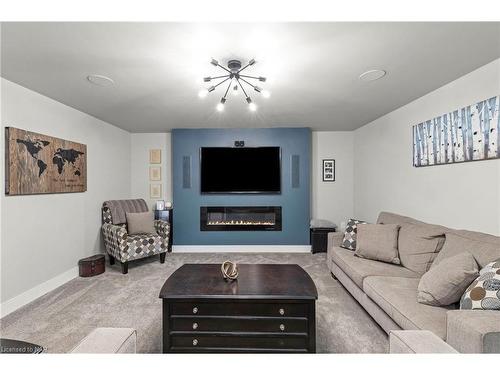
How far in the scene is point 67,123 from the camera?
319 cm

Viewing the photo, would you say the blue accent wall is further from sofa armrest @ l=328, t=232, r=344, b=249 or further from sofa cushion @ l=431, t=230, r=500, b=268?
sofa cushion @ l=431, t=230, r=500, b=268

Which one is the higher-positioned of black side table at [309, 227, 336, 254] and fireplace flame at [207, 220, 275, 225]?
fireplace flame at [207, 220, 275, 225]

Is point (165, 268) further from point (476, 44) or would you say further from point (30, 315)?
point (476, 44)

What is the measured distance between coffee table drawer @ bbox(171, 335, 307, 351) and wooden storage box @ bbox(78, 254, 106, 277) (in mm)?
2367

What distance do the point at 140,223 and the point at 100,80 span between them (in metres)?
2.28

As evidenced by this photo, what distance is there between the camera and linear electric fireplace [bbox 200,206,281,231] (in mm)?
4586

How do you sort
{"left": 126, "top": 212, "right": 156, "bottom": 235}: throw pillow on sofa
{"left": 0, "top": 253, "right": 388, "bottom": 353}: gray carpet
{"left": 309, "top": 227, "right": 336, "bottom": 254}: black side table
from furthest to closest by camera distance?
{"left": 309, "top": 227, "right": 336, "bottom": 254}: black side table → {"left": 126, "top": 212, "right": 156, "bottom": 235}: throw pillow on sofa → {"left": 0, "top": 253, "right": 388, "bottom": 353}: gray carpet

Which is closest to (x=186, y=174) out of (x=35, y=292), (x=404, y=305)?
(x=35, y=292)

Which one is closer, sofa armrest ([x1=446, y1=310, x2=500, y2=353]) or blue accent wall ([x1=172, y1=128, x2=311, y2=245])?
sofa armrest ([x1=446, y1=310, x2=500, y2=353])

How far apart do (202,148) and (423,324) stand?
4008 mm

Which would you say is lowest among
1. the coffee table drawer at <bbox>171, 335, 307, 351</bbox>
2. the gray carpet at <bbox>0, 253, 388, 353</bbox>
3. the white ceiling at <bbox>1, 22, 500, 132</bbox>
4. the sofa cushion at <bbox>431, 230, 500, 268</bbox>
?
the gray carpet at <bbox>0, 253, 388, 353</bbox>

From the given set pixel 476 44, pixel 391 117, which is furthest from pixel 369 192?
pixel 476 44

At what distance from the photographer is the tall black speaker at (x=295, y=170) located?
4566 mm

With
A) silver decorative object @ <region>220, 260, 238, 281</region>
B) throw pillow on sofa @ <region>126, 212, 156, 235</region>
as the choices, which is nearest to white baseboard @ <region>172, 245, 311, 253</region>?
throw pillow on sofa @ <region>126, 212, 156, 235</region>
